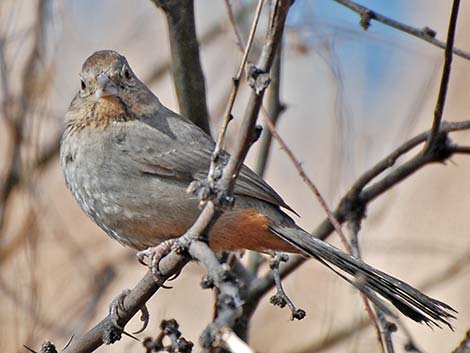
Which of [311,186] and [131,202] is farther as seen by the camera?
[131,202]

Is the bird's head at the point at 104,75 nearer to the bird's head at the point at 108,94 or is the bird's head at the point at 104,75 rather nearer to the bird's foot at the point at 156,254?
the bird's head at the point at 108,94

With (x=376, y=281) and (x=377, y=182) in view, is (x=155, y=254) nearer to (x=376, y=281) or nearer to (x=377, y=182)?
(x=376, y=281)

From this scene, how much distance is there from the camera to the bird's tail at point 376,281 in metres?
4.01

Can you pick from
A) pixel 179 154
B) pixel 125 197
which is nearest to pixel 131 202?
pixel 125 197

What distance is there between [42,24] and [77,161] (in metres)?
1.32

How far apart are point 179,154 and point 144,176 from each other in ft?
0.69

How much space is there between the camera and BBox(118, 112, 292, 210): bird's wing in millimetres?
4863

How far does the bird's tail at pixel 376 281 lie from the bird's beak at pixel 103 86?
3.41 feet

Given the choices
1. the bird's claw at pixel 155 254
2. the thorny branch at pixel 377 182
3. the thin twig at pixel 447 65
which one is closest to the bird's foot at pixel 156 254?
the bird's claw at pixel 155 254

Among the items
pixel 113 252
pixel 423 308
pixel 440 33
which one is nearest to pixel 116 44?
pixel 113 252

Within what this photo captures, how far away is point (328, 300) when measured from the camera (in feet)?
21.2

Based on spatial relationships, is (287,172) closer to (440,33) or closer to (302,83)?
(302,83)

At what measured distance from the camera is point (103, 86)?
16.2ft

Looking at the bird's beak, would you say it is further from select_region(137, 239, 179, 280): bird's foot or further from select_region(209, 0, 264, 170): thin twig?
select_region(209, 0, 264, 170): thin twig
